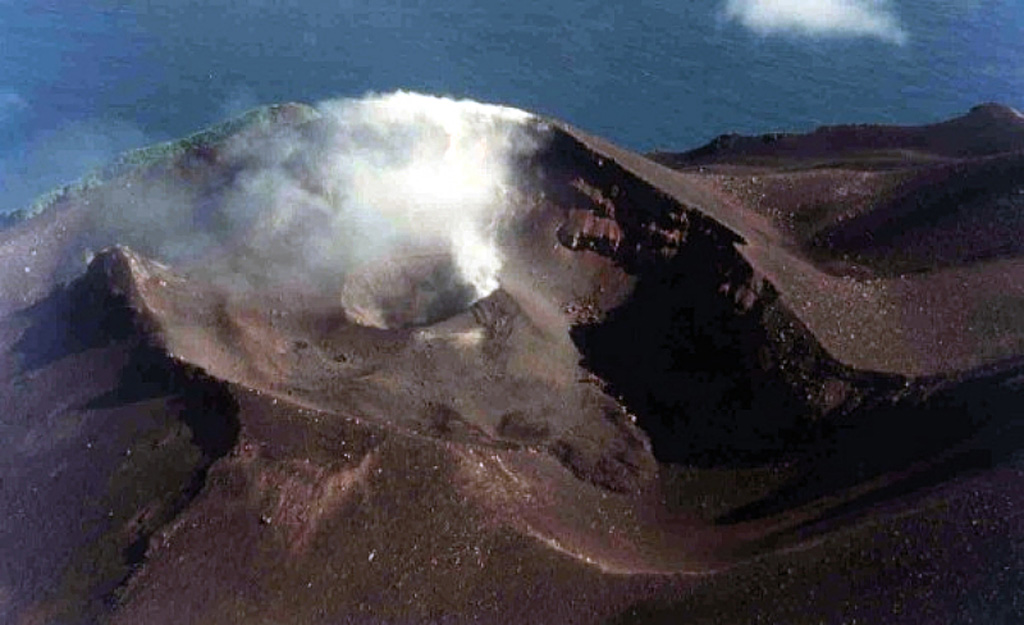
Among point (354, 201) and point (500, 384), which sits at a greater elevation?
point (354, 201)

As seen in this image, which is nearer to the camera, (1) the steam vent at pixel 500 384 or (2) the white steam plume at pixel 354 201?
(1) the steam vent at pixel 500 384

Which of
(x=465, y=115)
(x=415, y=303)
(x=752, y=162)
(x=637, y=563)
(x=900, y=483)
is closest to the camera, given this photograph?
(x=637, y=563)

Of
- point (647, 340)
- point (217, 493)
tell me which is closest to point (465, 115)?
point (647, 340)

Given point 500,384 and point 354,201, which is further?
point 354,201

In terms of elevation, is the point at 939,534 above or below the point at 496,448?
above

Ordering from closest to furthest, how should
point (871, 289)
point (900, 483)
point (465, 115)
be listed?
point (900, 483)
point (871, 289)
point (465, 115)

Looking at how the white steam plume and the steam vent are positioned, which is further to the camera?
the white steam plume

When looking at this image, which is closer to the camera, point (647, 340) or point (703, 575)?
point (703, 575)

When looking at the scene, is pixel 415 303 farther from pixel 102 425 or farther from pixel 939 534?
pixel 939 534
